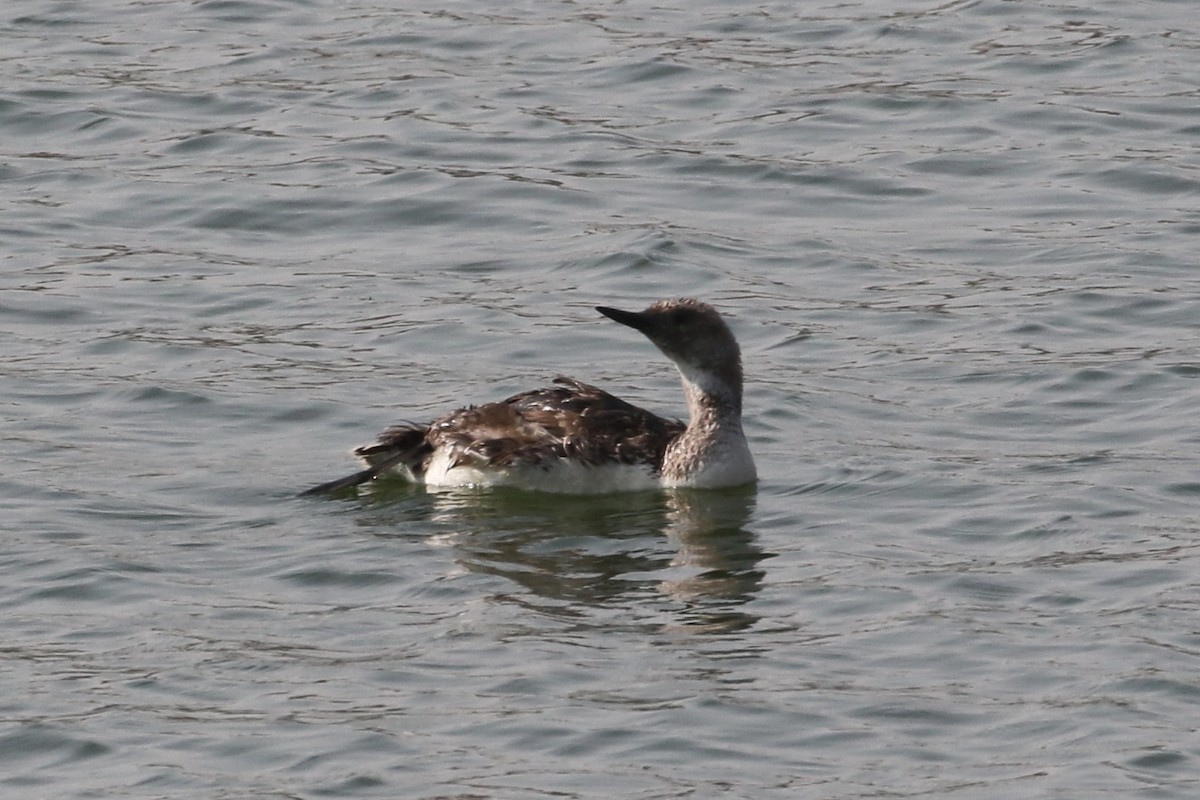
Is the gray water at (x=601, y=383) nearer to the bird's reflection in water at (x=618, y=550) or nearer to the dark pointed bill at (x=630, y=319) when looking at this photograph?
the bird's reflection in water at (x=618, y=550)

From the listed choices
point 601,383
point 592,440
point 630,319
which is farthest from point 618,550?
point 601,383

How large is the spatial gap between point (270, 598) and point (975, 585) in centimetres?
306

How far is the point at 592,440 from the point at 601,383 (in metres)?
1.88

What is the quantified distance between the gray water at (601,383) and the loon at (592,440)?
18 centimetres

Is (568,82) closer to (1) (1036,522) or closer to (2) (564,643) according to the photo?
(1) (1036,522)

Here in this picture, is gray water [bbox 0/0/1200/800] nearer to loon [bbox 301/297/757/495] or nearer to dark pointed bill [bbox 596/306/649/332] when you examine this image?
loon [bbox 301/297/757/495]

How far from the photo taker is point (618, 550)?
38.2 feet

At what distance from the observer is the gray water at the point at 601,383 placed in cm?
916

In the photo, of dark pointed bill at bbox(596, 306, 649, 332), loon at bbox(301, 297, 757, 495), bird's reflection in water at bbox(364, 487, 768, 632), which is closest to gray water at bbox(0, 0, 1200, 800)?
bird's reflection in water at bbox(364, 487, 768, 632)

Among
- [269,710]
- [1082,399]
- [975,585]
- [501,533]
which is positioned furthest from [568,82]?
[269,710]

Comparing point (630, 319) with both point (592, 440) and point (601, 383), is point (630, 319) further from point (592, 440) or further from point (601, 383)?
point (601, 383)

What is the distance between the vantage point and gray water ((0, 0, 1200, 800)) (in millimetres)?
9164

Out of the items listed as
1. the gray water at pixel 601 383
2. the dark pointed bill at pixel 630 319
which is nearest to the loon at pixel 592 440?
the dark pointed bill at pixel 630 319

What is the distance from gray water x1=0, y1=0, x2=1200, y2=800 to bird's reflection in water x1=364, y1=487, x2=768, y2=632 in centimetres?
3
